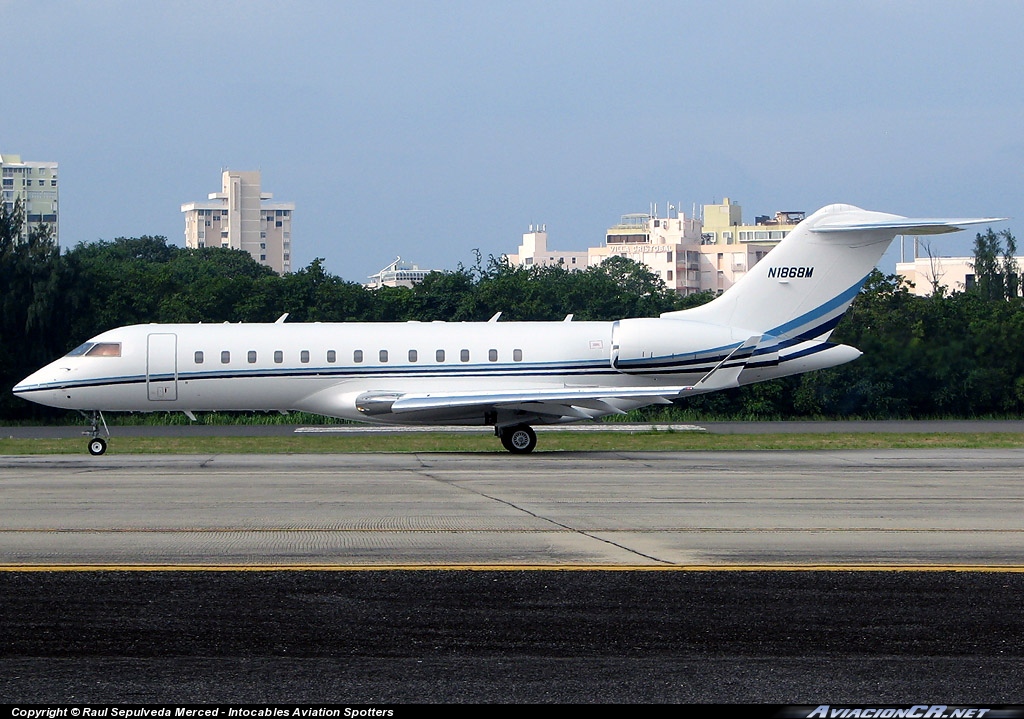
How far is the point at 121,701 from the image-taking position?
678 cm

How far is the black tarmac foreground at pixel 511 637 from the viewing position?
7109 millimetres

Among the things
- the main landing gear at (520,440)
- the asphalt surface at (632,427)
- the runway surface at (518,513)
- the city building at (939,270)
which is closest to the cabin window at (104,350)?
the runway surface at (518,513)

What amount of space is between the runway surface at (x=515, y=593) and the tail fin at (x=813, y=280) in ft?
33.9

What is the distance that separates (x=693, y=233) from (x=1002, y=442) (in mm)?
157819

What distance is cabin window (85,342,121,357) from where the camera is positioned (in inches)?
1129

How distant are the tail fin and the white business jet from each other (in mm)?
32

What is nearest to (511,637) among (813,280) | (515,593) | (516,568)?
(515,593)

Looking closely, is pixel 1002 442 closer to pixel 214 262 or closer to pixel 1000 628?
pixel 1000 628

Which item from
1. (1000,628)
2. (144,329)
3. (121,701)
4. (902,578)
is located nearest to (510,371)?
(144,329)

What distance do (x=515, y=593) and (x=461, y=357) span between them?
61.0 ft

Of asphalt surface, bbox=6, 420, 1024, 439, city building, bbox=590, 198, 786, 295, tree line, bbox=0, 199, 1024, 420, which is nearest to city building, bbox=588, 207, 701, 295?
city building, bbox=590, 198, 786, 295

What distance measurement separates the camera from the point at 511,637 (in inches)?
336

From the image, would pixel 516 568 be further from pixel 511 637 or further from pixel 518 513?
pixel 518 513

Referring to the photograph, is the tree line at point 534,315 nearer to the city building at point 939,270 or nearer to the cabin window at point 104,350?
the cabin window at point 104,350
